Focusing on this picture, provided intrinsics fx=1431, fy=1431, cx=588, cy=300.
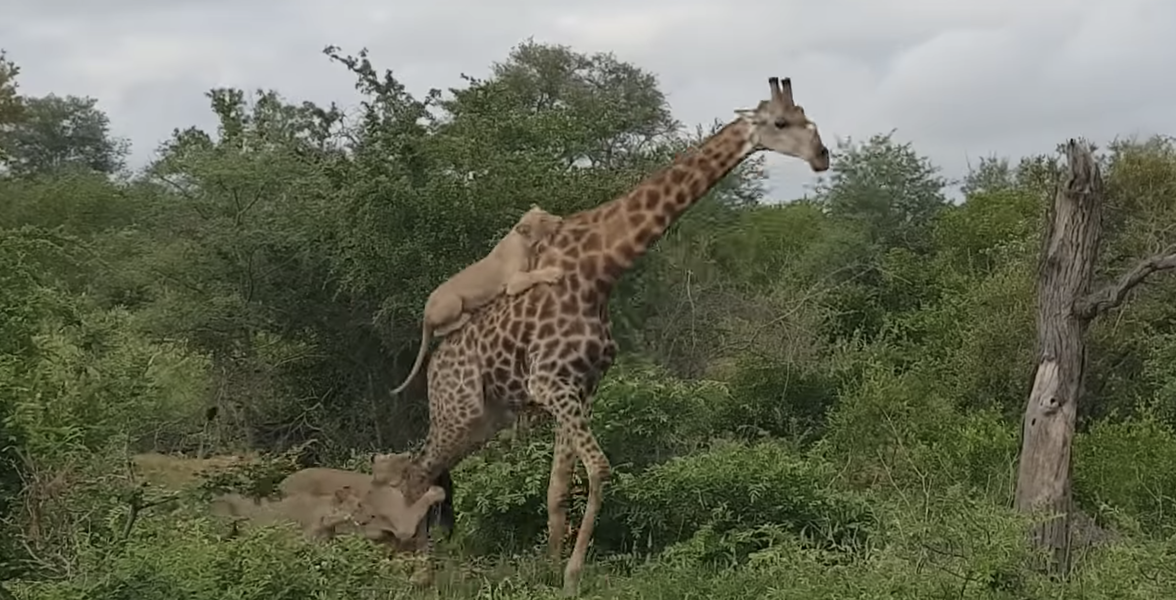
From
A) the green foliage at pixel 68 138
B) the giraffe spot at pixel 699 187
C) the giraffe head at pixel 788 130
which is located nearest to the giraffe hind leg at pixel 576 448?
the giraffe spot at pixel 699 187

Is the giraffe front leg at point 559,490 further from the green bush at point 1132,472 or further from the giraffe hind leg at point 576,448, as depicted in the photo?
the green bush at point 1132,472

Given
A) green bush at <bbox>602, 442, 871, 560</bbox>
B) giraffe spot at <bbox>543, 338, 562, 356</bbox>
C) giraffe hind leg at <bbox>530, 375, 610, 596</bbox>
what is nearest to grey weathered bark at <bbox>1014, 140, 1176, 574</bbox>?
green bush at <bbox>602, 442, 871, 560</bbox>

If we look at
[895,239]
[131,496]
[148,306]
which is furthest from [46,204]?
[131,496]

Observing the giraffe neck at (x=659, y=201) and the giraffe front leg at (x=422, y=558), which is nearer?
the giraffe front leg at (x=422, y=558)

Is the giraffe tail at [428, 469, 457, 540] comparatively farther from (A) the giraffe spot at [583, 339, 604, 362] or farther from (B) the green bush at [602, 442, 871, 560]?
(A) the giraffe spot at [583, 339, 604, 362]

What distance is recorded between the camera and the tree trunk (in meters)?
6.04

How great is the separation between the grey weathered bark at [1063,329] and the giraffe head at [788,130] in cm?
108

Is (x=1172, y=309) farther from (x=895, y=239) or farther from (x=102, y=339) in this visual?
(x=102, y=339)

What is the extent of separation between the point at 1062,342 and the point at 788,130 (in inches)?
59.2

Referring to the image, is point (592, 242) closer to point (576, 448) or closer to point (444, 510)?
point (576, 448)

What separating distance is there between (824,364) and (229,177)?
4661 millimetres

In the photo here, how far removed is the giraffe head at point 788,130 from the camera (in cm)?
588

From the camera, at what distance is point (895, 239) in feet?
54.7

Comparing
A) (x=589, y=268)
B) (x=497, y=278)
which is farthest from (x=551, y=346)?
(x=497, y=278)
